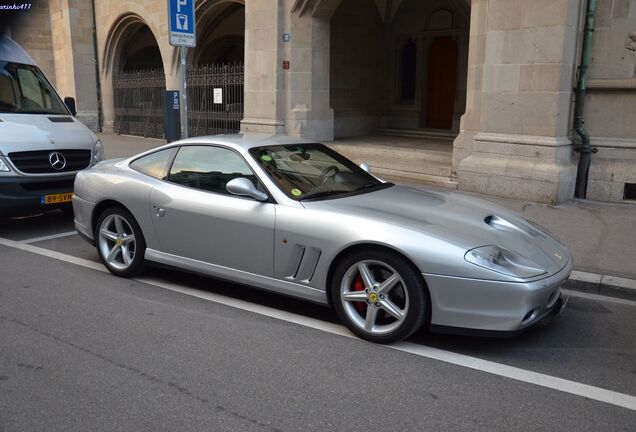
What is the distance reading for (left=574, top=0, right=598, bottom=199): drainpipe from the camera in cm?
894

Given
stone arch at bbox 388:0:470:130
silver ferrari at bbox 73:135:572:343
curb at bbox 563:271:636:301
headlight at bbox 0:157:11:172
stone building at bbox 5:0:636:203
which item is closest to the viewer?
silver ferrari at bbox 73:135:572:343

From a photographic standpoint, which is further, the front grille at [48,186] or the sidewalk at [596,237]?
the front grille at [48,186]

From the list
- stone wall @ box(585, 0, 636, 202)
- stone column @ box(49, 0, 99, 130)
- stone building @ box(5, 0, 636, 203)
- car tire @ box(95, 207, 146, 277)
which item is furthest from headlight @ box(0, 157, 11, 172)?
stone column @ box(49, 0, 99, 130)

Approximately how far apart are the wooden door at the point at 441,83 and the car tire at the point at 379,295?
13.0 metres

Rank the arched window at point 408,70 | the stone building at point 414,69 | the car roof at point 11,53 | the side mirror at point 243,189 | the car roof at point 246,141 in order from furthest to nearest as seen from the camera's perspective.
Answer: the arched window at point 408,70
the car roof at point 11,53
the stone building at point 414,69
the car roof at point 246,141
the side mirror at point 243,189

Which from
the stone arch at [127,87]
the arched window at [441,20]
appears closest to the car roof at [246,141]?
the arched window at [441,20]

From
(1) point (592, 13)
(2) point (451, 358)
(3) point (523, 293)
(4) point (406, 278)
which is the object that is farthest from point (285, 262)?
(1) point (592, 13)

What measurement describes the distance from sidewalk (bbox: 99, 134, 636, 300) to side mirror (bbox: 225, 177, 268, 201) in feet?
10.3

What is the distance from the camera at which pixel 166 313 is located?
4.91 metres

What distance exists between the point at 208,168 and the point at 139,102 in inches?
640

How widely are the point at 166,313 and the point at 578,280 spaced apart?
3832mm

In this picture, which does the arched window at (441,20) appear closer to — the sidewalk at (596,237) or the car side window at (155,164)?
the sidewalk at (596,237)

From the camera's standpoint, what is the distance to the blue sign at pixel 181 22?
8.48 m

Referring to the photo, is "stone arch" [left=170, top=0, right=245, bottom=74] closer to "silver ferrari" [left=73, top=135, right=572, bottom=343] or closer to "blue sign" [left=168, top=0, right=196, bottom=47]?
"blue sign" [left=168, top=0, right=196, bottom=47]
